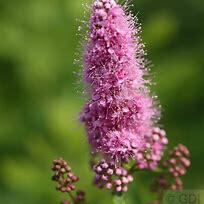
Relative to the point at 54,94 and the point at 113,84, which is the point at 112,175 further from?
the point at 54,94

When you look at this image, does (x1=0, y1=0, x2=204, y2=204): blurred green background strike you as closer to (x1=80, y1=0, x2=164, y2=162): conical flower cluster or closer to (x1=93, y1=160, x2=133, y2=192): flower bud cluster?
(x1=93, y1=160, x2=133, y2=192): flower bud cluster

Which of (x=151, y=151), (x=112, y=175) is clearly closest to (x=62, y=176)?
(x=112, y=175)

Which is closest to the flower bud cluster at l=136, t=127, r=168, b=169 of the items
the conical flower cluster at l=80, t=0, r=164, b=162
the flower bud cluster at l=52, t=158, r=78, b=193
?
the conical flower cluster at l=80, t=0, r=164, b=162

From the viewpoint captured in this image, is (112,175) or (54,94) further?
(54,94)

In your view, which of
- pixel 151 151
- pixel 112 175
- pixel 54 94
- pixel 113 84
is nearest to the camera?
pixel 113 84

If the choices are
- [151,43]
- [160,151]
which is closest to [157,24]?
[151,43]

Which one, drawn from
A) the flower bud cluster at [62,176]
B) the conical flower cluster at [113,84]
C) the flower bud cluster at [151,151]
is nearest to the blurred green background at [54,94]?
the flower bud cluster at [151,151]

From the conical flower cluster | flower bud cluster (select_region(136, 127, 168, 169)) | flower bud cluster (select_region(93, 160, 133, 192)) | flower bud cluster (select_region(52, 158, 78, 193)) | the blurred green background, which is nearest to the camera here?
the conical flower cluster
